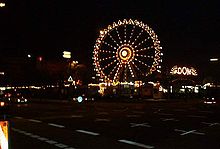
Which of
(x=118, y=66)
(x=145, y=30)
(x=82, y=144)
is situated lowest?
(x=82, y=144)

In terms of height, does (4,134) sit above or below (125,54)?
below

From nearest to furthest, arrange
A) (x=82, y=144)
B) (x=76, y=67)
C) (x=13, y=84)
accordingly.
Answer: (x=82, y=144)
(x=76, y=67)
(x=13, y=84)

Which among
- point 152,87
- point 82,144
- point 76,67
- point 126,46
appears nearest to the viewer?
point 82,144

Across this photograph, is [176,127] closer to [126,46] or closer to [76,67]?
[126,46]

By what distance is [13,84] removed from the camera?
106000 mm

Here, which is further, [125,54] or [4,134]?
[125,54]

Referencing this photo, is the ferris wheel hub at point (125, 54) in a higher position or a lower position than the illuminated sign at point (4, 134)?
higher

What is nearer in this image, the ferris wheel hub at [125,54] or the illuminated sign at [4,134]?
the illuminated sign at [4,134]

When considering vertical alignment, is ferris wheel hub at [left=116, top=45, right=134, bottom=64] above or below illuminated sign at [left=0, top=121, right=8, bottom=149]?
above

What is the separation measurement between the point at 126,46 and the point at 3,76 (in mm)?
68729

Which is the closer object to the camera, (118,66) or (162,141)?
(162,141)

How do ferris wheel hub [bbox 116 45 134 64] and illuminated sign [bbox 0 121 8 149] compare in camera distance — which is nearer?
illuminated sign [bbox 0 121 8 149]

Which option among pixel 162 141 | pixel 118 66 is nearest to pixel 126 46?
pixel 118 66

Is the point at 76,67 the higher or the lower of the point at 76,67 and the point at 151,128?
the higher
